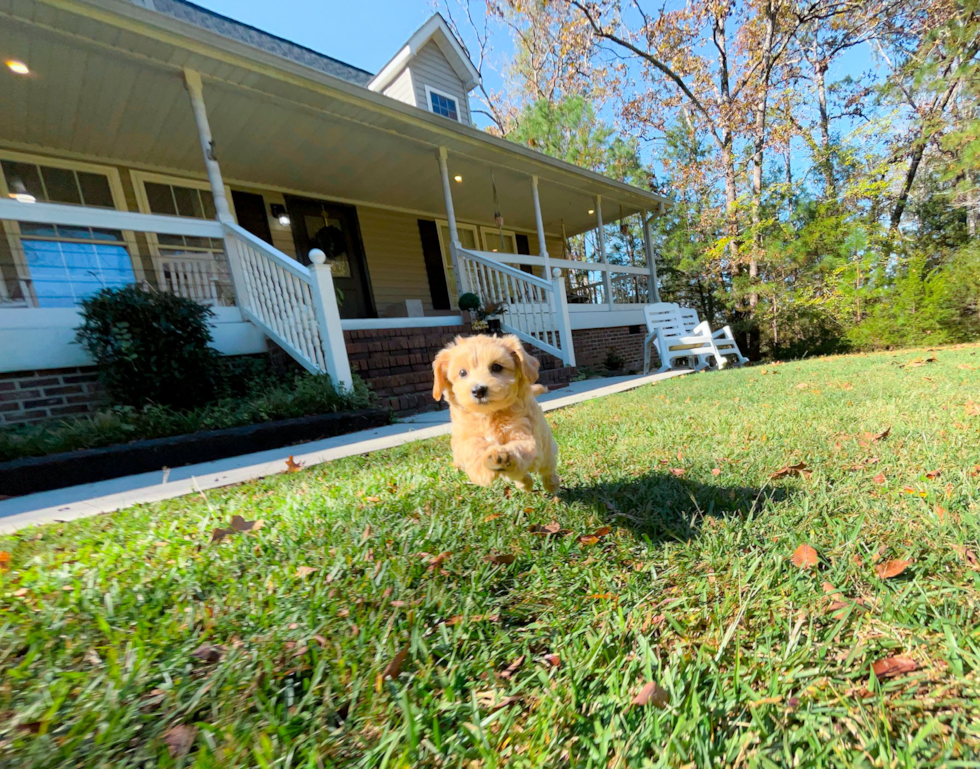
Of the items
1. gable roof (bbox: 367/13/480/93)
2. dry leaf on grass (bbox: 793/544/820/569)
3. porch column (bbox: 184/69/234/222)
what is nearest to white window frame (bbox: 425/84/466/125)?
gable roof (bbox: 367/13/480/93)

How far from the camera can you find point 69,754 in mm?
750

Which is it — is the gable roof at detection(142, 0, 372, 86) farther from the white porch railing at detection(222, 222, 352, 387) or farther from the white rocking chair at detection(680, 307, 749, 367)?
the white rocking chair at detection(680, 307, 749, 367)

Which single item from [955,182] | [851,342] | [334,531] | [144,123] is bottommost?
[851,342]

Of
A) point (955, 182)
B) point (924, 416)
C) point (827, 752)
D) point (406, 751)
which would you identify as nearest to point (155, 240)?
point (406, 751)

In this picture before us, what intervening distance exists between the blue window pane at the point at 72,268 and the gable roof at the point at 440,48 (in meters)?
8.10

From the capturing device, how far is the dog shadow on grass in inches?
65.1

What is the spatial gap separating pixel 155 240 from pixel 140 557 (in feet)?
25.2

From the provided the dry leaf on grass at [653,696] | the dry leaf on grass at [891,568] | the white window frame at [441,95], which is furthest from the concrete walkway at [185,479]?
the white window frame at [441,95]

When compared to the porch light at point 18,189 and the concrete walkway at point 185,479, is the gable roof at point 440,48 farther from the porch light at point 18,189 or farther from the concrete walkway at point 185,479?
the concrete walkway at point 185,479

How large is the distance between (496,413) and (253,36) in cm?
1197

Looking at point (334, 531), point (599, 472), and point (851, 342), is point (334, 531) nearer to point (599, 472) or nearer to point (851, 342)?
point (599, 472)

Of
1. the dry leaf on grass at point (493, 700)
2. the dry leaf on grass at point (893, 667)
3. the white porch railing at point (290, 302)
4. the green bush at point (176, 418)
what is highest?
the white porch railing at point (290, 302)

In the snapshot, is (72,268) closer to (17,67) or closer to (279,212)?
(17,67)

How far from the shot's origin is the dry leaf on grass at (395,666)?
3.25 feet
